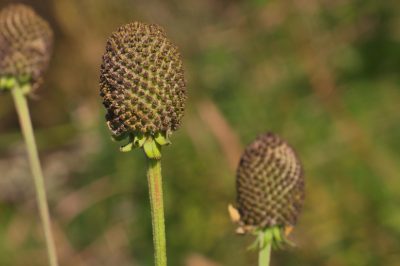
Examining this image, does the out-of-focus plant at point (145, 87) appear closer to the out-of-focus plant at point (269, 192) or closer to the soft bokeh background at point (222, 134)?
the out-of-focus plant at point (269, 192)

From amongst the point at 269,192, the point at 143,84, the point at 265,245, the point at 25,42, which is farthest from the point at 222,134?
the point at 143,84

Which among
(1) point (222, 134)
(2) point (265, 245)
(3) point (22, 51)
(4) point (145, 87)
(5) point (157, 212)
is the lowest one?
(5) point (157, 212)

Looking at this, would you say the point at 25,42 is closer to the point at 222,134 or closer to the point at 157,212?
the point at 157,212

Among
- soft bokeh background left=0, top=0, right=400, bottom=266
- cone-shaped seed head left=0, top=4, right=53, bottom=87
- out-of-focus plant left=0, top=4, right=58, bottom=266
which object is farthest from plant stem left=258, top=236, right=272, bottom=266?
soft bokeh background left=0, top=0, right=400, bottom=266

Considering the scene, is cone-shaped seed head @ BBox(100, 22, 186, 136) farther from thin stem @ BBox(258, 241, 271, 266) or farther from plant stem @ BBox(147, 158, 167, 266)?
thin stem @ BBox(258, 241, 271, 266)

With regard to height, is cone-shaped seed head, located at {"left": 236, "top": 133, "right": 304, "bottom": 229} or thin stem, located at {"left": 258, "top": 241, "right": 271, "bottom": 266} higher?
cone-shaped seed head, located at {"left": 236, "top": 133, "right": 304, "bottom": 229}

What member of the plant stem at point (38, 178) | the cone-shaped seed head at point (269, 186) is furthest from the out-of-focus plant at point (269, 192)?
the plant stem at point (38, 178)

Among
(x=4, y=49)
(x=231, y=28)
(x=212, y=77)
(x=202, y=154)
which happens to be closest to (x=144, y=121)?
(x=4, y=49)
